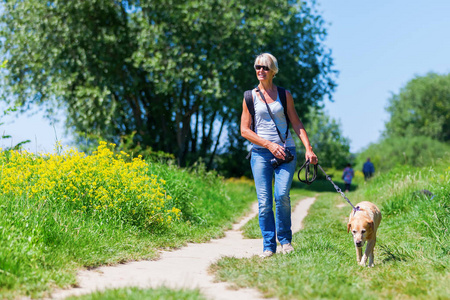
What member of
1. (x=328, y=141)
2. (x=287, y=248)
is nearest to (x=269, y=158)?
(x=287, y=248)

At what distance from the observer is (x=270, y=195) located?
18.0 feet

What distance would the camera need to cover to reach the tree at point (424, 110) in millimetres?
45656


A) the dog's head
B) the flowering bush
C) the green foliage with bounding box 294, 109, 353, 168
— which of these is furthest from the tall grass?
the green foliage with bounding box 294, 109, 353, 168

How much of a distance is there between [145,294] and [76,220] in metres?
2.44

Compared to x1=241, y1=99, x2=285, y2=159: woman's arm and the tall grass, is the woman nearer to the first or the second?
x1=241, y1=99, x2=285, y2=159: woman's arm

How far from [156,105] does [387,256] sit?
59.4 feet

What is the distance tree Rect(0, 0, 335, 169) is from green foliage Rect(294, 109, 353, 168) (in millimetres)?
34563

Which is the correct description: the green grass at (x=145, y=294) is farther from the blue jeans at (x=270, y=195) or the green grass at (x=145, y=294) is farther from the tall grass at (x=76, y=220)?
the blue jeans at (x=270, y=195)

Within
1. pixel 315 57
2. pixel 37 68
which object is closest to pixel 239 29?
pixel 315 57

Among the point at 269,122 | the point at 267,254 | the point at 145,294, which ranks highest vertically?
the point at 269,122

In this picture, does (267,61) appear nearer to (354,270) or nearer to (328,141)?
(354,270)

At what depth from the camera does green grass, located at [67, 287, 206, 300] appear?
320 centimetres

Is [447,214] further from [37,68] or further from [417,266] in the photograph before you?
[37,68]

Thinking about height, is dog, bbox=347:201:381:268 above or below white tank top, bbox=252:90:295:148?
below
